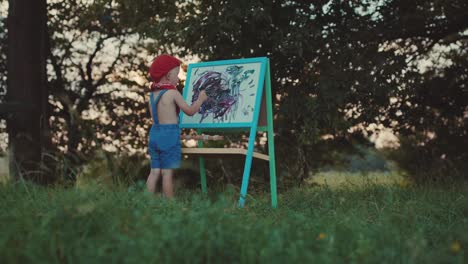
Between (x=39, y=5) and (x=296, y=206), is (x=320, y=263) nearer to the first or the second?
(x=296, y=206)

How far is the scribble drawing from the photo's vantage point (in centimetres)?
601

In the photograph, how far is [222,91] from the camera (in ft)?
20.1

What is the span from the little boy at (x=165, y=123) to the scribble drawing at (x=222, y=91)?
504 millimetres

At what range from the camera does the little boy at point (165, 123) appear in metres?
5.43

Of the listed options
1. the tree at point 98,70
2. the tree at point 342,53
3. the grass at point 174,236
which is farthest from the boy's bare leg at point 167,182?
the tree at point 98,70

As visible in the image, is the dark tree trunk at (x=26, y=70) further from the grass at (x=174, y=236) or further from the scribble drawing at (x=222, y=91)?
the grass at (x=174, y=236)

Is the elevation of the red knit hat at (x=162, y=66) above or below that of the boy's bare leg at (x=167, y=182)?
above

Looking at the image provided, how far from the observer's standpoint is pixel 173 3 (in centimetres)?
928

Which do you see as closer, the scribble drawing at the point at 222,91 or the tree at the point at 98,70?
the scribble drawing at the point at 222,91

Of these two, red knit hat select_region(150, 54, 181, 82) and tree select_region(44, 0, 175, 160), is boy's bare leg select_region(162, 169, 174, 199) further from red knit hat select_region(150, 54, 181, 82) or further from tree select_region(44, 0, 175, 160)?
tree select_region(44, 0, 175, 160)

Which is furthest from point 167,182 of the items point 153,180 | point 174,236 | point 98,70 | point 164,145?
point 98,70

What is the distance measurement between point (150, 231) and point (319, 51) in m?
5.37

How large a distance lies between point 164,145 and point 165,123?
8.0 inches

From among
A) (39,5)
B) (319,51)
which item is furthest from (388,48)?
(39,5)
